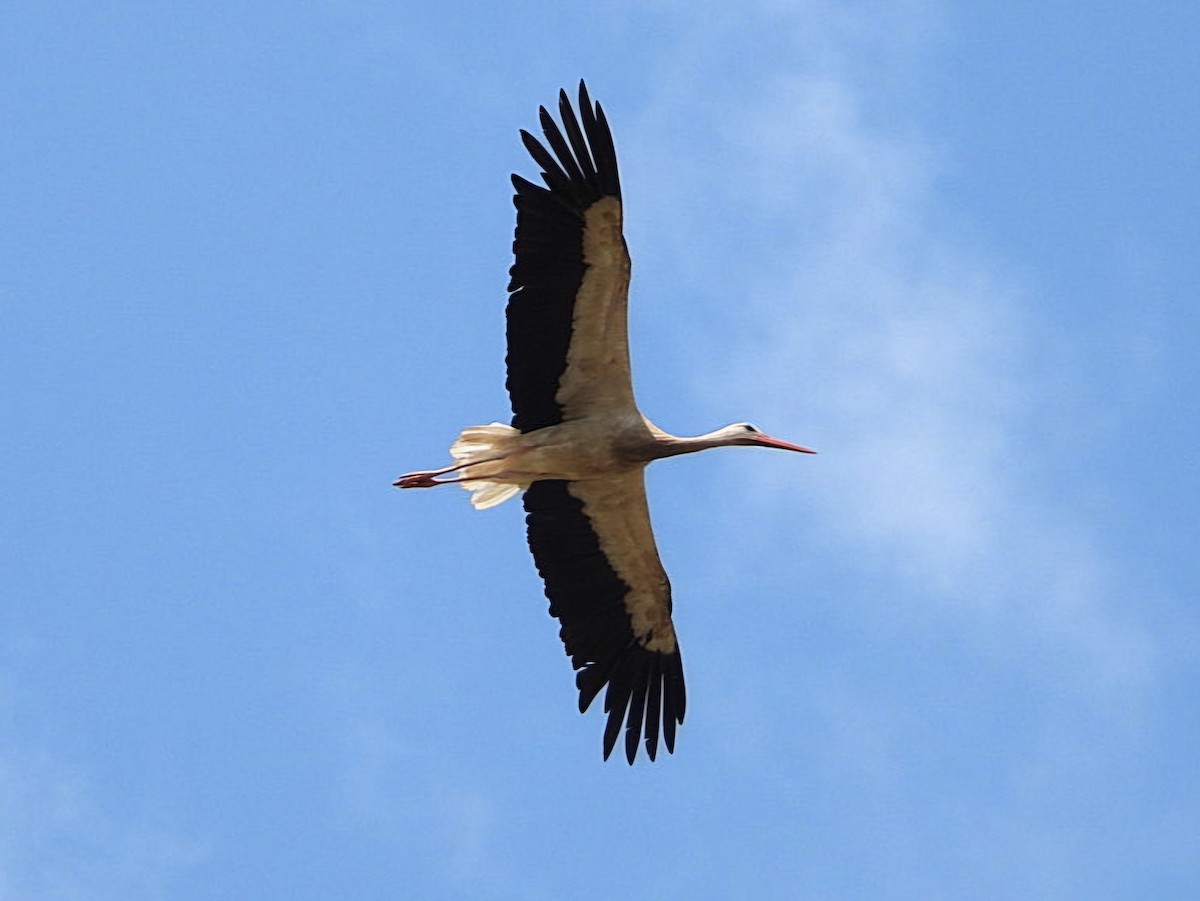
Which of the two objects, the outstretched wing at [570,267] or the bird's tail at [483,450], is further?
the bird's tail at [483,450]

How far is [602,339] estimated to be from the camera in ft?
49.9

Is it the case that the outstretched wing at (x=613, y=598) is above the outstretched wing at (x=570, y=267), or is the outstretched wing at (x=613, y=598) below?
below

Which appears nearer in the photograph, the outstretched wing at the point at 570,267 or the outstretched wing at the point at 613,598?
the outstretched wing at the point at 570,267

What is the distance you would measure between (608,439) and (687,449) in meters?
0.55

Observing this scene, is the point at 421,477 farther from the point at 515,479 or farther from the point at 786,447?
the point at 786,447

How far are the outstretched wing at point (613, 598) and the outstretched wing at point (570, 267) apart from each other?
88 cm

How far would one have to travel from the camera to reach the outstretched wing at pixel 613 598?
1594 centimetres

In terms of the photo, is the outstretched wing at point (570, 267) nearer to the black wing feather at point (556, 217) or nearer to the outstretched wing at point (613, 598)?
the black wing feather at point (556, 217)

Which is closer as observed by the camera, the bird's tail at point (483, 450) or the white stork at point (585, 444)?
the white stork at point (585, 444)

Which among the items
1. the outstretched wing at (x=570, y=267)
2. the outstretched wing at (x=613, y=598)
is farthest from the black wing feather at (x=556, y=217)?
the outstretched wing at (x=613, y=598)

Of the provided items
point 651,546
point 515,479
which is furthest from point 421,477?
point 651,546

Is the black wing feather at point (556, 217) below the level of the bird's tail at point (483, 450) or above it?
above

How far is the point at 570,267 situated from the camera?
14891mm

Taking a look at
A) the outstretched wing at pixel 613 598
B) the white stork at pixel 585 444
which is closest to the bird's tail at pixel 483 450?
the white stork at pixel 585 444
